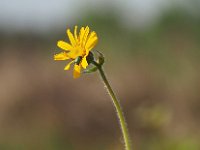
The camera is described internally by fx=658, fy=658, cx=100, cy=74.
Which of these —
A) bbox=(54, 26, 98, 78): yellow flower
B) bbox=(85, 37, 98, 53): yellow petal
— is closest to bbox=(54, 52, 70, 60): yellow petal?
bbox=(54, 26, 98, 78): yellow flower

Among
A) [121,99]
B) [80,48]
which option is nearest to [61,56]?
[80,48]

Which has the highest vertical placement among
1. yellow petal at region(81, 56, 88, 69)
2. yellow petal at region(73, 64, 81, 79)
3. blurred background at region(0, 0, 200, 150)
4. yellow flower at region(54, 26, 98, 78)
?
blurred background at region(0, 0, 200, 150)

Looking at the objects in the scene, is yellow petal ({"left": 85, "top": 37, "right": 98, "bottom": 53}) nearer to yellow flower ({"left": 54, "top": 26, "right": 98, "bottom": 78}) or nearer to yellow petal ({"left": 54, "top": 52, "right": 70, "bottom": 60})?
yellow flower ({"left": 54, "top": 26, "right": 98, "bottom": 78})

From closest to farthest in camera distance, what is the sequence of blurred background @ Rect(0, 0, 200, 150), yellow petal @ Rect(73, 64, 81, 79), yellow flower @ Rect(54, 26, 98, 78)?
yellow petal @ Rect(73, 64, 81, 79)
yellow flower @ Rect(54, 26, 98, 78)
blurred background @ Rect(0, 0, 200, 150)

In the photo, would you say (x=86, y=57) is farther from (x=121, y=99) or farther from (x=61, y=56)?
(x=121, y=99)

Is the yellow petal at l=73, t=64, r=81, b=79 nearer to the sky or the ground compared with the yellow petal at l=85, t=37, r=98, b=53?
nearer to the ground

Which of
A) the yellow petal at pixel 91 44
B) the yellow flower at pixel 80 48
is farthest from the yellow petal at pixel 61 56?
the yellow petal at pixel 91 44

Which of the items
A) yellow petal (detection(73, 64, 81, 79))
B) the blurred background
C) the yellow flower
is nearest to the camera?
yellow petal (detection(73, 64, 81, 79))

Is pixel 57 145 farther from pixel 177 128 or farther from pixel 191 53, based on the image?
pixel 191 53

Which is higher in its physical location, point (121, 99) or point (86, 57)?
point (121, 99)

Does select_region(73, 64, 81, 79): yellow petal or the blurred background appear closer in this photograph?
select_region(73, 64, 81, 79): yellow petal

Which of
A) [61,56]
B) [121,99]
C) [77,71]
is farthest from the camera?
[121,99]

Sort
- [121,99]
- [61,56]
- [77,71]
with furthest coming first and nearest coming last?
[121,99] < [61,56] < [77,71]
